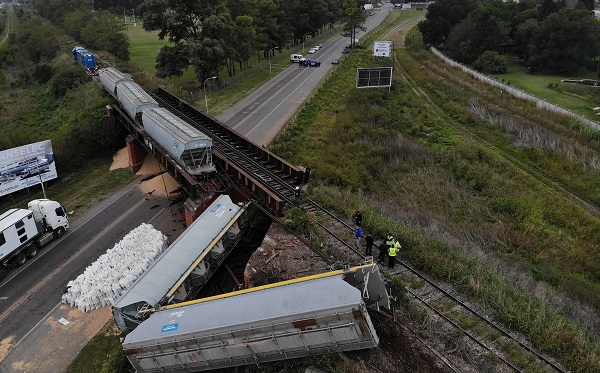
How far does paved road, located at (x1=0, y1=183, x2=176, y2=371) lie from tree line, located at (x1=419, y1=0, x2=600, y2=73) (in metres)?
67.7

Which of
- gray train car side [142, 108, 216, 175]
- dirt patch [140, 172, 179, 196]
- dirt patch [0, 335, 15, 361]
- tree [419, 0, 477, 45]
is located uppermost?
tree [419, 0, 477, 45]

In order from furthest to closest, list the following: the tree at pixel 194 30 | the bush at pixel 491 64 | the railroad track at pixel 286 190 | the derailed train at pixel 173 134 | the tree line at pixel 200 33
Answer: the bush at pixel 491 64, the tree line at pixel 200 33, the tree at pixel 194 30, the derailed train at pixel 173 134, the railroad track at pixel 286 190

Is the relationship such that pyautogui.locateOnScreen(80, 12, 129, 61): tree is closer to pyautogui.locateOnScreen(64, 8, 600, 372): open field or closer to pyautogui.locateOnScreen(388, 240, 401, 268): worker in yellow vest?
pyautogui.locateOnScreen(64, 8, 600, 372): open field

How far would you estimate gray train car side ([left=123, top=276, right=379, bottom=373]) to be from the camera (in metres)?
13.6

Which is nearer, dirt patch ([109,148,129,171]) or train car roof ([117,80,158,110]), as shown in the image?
train car roof ([117,80,158,110])

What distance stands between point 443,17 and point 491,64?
23.4m

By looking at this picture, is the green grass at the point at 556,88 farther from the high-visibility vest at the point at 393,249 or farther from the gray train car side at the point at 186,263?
the gray train car side at the point at 186,263

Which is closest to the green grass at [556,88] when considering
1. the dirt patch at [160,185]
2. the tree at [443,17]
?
the tree at [443,17]

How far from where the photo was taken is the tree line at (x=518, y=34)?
73706mm

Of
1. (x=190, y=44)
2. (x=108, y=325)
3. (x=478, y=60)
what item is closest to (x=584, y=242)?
(x=108, y=325)

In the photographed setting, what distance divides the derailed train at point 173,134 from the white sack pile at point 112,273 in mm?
5344

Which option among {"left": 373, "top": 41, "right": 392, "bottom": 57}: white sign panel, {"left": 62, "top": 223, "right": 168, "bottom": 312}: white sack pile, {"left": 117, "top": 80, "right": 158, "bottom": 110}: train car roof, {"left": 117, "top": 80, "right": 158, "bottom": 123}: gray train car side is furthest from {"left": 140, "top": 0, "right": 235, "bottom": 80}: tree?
{"left": 62, "top": 223, "right": 168, "bottom": 312}: white sack pile

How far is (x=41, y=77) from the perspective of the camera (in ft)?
221

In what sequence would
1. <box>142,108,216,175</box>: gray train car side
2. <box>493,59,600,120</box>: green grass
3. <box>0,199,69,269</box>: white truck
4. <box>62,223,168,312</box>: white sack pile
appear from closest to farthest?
<box>62,223,168,312</box>: white sack pile, <box>0,199,69,269</box>: white truck, <box>142,108,216,175</box>: gray train car side, <box>493,59,600,120</box>: green grass
